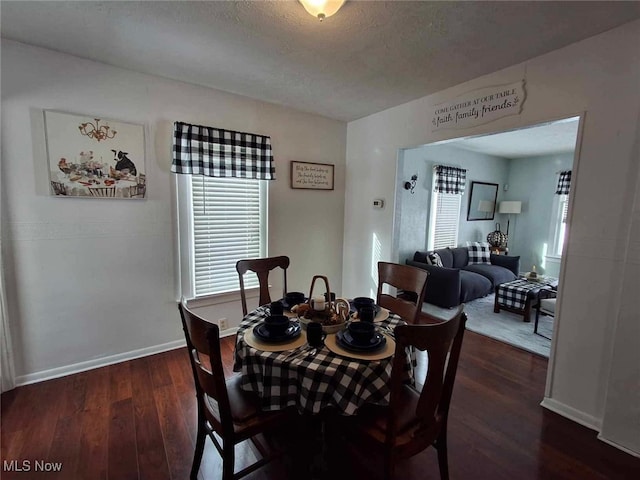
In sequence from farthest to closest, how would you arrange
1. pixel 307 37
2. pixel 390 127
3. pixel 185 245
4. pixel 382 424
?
pixel 390 127 → pixel 185 245 → pixel 307 37 → pixel 382 424

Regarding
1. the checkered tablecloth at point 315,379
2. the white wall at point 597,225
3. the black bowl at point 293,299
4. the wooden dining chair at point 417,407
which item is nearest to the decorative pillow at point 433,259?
the white wall at point 597,225

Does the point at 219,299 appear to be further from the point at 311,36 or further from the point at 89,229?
the point at 311,36

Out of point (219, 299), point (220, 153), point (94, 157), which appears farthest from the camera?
point (219, 299)

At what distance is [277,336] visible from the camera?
57.2 inches

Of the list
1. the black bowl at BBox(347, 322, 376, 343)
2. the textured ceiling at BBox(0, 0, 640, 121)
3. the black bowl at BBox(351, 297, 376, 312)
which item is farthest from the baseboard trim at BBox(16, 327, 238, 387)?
the textured ceiling at BBox(0, 0, 640, 121)

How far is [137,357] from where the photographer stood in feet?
8.70

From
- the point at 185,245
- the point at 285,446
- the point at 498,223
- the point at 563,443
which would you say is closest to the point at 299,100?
the point at 185,245

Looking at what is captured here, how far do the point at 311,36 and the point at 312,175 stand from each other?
1.71m

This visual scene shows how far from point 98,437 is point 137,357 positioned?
940 mm

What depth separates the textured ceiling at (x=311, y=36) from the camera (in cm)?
162

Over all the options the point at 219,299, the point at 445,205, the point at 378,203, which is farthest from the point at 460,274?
the point at 219,299

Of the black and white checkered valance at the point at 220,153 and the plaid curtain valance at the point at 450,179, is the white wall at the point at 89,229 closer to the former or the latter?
the black and white checkered valance at the point at 220,153

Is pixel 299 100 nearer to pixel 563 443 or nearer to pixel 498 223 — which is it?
pixel 563 443

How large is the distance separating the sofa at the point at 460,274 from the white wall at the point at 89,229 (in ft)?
9.04
